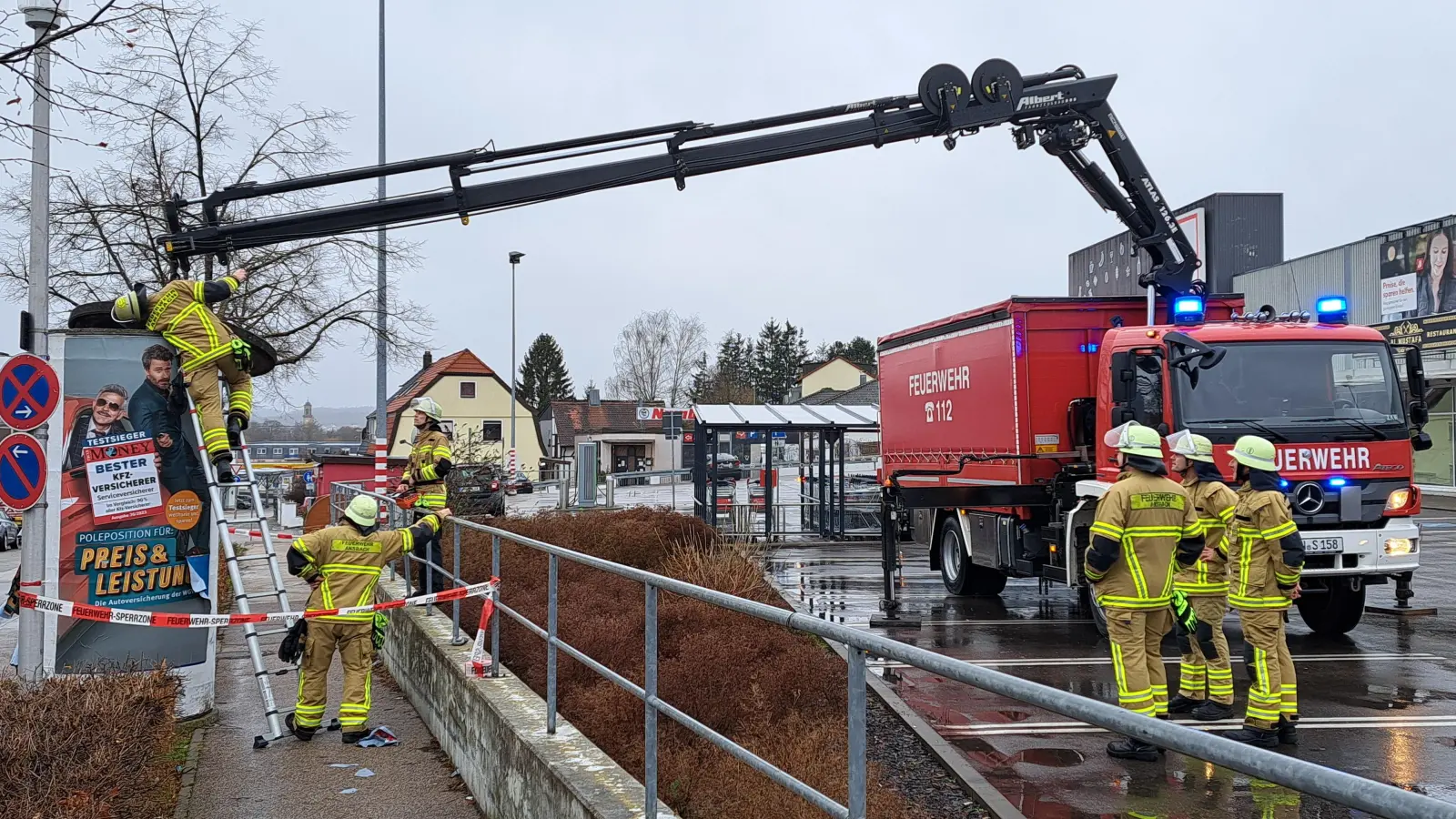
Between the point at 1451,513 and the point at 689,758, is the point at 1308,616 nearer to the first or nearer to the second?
the point at 689,758

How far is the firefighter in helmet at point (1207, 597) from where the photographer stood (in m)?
7.23

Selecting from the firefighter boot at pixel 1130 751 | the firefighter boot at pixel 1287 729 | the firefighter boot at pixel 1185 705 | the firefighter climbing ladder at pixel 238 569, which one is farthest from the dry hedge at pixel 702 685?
the firefighter boot at pixel 1287 729

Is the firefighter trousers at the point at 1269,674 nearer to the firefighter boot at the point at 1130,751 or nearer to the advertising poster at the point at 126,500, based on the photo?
the firefighter boot at the point at 1130,751

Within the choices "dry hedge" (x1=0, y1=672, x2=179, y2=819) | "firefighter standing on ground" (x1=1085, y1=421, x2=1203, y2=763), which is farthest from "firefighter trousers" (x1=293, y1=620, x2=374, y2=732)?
"firefighter standing on ground" (x1=1085, y1=421, x2=1203, y2=763)

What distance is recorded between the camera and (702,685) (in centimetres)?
619

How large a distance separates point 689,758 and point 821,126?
804 cm

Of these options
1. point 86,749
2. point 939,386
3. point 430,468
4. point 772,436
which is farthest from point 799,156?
point 772,436

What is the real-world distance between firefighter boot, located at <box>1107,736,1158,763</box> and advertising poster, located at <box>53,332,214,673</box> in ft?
19.7

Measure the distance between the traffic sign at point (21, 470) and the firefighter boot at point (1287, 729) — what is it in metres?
7.58

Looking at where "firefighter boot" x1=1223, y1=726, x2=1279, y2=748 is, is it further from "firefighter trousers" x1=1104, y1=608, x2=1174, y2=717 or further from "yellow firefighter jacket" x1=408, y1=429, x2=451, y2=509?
"yellow firefighter jacket" x1=408, y1=429, x2=451, y2=509

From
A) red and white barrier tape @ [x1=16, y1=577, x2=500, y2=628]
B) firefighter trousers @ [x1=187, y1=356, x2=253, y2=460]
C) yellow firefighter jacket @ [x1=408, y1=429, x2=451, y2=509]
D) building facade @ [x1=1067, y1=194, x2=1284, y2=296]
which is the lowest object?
red and white barrier tape @ [x1=16, y1=577, x2=500, y2=628]

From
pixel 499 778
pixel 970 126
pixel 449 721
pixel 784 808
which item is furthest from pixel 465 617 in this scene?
pixel 970 126

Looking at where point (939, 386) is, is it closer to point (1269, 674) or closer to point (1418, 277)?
point (1269, 674)

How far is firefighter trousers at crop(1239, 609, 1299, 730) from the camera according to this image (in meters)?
6.61
